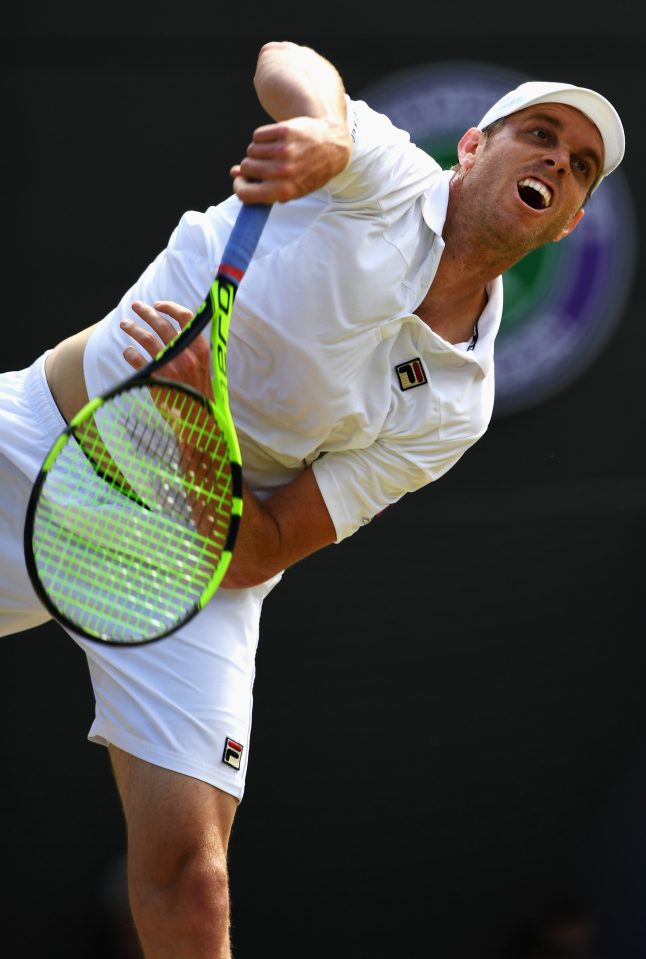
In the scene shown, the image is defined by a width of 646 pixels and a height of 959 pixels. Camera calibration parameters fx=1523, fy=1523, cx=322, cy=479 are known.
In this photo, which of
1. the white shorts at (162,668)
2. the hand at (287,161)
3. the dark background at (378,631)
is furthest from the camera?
the dark background at (378,631)

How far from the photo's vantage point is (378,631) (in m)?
3.83

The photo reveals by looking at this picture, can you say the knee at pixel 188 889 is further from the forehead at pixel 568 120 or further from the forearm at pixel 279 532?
the forehead at pixel 568 120

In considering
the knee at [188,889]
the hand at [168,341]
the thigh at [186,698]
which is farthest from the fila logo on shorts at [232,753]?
the hand at [168,341]

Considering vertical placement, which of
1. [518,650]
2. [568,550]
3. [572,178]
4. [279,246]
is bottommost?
[518,650]

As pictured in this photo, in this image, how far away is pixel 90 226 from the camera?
11.9ft

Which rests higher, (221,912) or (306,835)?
(221,912)

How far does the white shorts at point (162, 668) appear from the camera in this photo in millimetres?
2570

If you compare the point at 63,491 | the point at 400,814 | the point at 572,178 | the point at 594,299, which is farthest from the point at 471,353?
the point at 400,814

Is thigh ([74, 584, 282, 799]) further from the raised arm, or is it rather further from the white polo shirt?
the raised arm

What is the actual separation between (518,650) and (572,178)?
1.56m

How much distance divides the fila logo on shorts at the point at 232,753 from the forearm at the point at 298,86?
105 centimetres

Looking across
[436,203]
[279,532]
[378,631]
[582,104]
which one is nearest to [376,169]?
[436,203]

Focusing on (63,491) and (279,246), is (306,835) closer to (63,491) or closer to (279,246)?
(63,491)

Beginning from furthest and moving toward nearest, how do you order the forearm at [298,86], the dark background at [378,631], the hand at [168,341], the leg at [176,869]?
the dark background at [378,631] < the leg at [176,869] < the hand at [168,341] < the forearm at [298,86]
